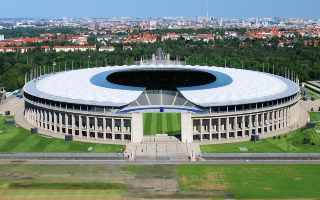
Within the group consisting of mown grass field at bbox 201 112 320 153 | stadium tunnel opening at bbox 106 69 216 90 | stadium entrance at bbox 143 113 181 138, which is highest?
stadium tunnel opening at bbox 106 69 216 90

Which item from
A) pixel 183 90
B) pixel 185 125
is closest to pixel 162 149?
pixel 185 125

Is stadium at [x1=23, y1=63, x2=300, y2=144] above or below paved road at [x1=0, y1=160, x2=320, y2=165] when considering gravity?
above

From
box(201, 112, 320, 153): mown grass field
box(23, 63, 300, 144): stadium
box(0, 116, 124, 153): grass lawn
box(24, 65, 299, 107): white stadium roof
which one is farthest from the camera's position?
box(24, 65, 299, 107): white stadium roof

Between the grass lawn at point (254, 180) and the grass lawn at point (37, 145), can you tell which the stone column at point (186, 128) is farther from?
the grass lawn at point (254, 180)

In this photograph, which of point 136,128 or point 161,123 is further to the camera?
point 161,123

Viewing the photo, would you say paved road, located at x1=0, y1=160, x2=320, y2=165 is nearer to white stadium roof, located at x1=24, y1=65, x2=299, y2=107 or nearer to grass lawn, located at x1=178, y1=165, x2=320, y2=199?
grass lawn, located at x1=178, y1=165, x2=320, y2=199

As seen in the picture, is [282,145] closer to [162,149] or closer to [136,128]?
[162,149]

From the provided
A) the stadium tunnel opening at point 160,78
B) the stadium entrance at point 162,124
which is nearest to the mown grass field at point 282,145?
the stadium entrance at point 162,124

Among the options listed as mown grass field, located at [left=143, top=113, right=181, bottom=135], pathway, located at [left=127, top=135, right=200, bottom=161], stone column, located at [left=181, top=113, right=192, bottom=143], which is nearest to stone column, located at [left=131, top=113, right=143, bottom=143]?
Answer: pathway, located at [left=127, top=135, right=200, bottom=161]
